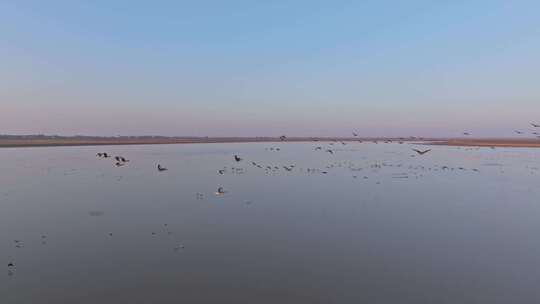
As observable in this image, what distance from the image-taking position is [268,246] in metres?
11.4

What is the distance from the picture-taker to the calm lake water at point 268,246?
8.28 meters

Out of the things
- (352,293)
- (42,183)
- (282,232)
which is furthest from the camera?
(42,183)

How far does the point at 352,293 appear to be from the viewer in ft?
26.9

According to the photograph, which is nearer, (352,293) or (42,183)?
(352,293)

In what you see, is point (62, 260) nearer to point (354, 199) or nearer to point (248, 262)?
→ point (248, 262)

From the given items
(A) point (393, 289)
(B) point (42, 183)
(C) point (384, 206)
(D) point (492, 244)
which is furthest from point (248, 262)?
(B) point (42, 183)

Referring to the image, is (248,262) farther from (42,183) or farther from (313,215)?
(42,183)

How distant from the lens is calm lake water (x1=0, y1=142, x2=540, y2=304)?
8.28 metres

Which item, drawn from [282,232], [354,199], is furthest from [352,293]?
[354,199]

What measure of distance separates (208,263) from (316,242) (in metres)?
3.66

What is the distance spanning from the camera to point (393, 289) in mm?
8383

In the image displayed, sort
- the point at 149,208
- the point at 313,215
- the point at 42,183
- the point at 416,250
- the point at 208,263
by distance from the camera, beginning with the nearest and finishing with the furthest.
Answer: the point at 208,263
the point at 416,250
the point at 313,215
the point at 149,208
the point at 42,183

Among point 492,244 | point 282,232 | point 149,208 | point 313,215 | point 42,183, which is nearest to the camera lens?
point 492,244

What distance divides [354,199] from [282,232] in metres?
7.88
